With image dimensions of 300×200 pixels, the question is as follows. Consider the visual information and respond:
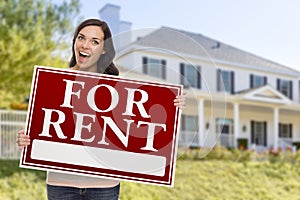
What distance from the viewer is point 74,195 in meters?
1.98

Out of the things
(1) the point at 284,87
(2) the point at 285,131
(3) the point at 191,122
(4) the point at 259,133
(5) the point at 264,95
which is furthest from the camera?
(2) the point at 285,131

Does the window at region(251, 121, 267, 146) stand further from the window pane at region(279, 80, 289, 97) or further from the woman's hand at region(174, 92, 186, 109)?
the woman's hand at region(174, 92, 186, 109)

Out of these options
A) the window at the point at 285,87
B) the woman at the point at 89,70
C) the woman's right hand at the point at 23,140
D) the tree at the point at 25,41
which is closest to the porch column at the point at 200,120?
the woman at the point at 89,70

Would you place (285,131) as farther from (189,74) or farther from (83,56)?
(83,56)

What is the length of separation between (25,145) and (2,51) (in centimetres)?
717

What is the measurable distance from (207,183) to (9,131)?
463cm

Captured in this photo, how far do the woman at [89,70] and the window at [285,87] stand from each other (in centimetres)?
1806

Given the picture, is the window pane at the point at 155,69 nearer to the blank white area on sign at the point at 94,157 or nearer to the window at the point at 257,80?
the blank white area on sign at the point at 94,157

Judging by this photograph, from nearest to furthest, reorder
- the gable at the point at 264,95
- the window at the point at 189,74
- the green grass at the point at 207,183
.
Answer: the window at the point at 189,74
the green grass at the point at 207,183
the gable at the point at 264,95

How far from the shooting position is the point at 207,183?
719cm

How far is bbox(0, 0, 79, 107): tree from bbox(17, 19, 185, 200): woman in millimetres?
6927

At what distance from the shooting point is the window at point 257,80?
18.1m

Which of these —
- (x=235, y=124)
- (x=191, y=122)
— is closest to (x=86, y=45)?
(x=191, y=122)

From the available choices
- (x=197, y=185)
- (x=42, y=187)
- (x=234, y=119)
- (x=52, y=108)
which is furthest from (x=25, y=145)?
(x=234, y=119)
